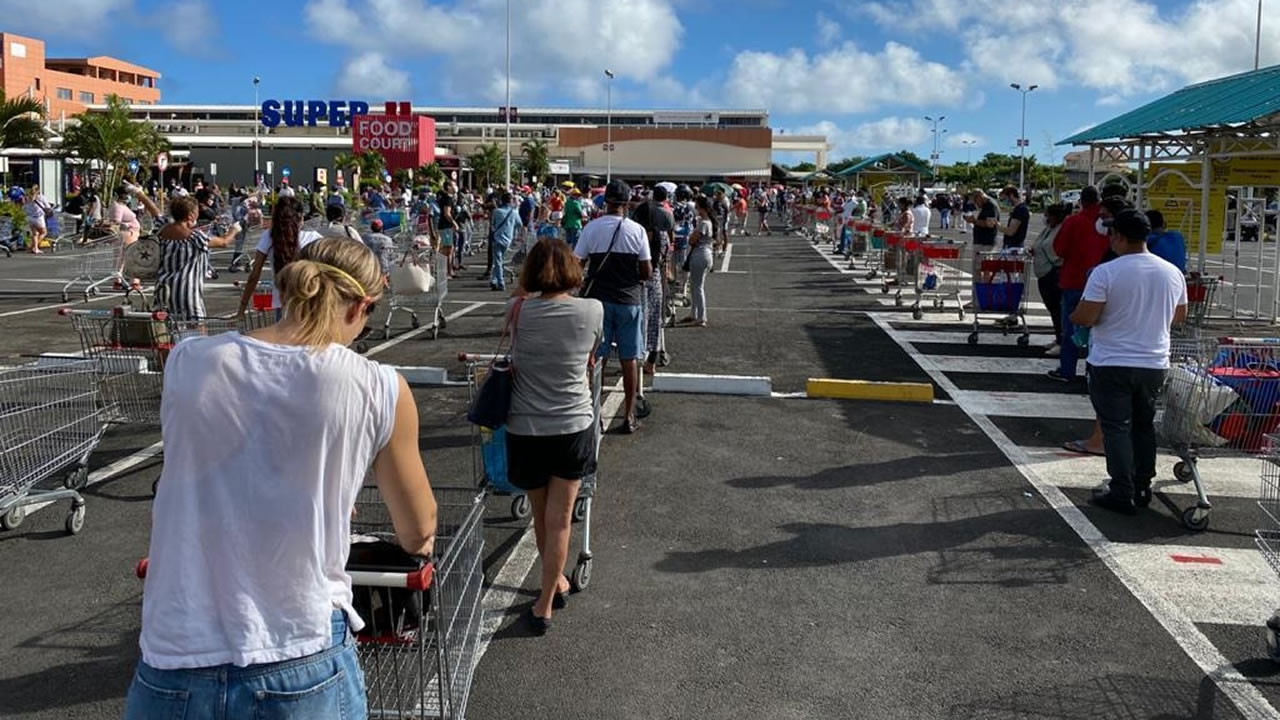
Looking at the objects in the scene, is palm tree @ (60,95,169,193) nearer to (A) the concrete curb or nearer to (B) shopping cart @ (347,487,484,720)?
(A) the concrete curb

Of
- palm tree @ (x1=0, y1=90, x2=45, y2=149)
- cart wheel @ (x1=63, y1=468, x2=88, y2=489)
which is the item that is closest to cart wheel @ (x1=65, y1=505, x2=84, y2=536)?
cart wheel @ (x1=63, y1=468, x2=88, y2=489)

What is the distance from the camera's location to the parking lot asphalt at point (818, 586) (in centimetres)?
441

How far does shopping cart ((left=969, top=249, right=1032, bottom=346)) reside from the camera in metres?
13.1

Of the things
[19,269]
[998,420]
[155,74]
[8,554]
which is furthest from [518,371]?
[155,74]

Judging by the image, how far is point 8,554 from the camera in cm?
593

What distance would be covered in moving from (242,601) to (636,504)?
4.68 metres

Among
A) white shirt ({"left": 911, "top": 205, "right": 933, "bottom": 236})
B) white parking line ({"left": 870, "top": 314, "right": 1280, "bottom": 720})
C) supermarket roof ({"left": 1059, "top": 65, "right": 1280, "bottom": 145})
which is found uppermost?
supermarket roof ({"left": 1059, "top": 65, "right": 1280, "bottom": 145})

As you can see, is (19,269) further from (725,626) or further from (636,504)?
(725,626)

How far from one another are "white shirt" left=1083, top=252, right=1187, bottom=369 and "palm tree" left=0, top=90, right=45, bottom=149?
3375 cm

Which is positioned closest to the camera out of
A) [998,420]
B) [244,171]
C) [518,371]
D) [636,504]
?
[518,371]

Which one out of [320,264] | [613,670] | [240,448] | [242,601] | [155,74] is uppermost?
[155,74]

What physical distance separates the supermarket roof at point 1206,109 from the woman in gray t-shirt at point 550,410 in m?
11.4

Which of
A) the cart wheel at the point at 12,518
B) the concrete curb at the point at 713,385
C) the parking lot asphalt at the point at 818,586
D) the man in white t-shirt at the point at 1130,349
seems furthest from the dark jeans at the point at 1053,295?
the cart wheel at the point at 12,518

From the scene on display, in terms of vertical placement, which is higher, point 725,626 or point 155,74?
point 155,74
